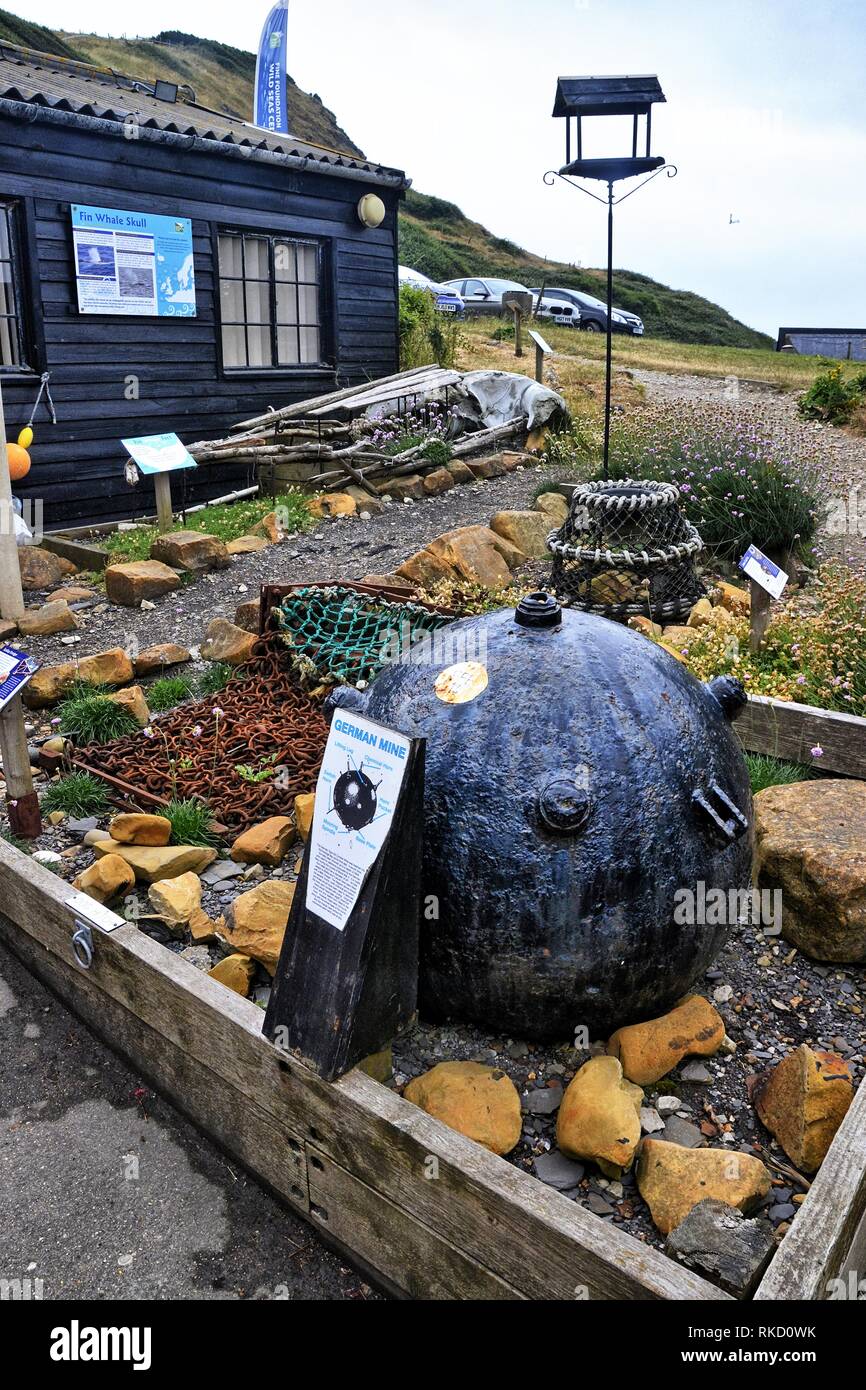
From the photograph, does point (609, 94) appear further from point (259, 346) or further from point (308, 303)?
point (308, 303)

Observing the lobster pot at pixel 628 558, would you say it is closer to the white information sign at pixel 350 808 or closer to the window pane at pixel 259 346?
the white information sign at pixel 350 808

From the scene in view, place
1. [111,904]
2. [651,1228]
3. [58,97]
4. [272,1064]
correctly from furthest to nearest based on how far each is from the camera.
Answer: [58,97] → [111,904] → [272,1064] → [651,1228]

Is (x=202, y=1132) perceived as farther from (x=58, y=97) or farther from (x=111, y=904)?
(x=58, y=97)

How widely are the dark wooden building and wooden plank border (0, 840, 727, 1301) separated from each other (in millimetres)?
7596

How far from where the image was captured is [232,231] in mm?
11008

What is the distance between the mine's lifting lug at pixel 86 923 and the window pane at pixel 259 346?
9639mm

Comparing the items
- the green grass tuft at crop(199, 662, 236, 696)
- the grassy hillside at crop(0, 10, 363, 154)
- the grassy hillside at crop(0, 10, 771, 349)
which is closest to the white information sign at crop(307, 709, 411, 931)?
the green grass tuft at crop(199, 662, 236, 696)

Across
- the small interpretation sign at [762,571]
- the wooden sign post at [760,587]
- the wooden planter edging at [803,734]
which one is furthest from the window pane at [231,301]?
the wooden planter edging at [803,734]

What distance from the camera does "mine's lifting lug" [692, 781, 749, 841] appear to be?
2520mm

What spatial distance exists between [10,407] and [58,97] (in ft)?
9.25

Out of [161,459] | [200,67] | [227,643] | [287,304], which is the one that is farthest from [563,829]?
[200,67]

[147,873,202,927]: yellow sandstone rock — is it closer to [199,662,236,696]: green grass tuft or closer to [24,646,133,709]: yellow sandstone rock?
[199,662,236,696]: green grass tuft

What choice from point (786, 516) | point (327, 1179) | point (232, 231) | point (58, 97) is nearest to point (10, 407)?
point (58, 97)

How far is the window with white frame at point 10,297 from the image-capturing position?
886cm
